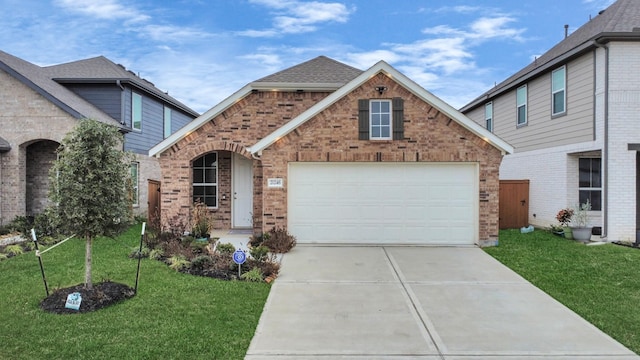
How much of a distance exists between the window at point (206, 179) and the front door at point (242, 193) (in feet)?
2.17

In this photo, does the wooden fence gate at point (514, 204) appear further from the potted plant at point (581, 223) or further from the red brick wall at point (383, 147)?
the red brick wall at point (383, 147)

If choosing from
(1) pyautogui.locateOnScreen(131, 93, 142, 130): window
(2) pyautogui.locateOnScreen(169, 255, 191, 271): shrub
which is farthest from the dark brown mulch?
(1) pyautogui.locateOnScreen(131, 93, 142, 130): window

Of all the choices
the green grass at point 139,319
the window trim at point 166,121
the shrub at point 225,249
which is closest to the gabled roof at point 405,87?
the shrub at point 225,249

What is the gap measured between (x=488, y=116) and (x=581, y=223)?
8.50m

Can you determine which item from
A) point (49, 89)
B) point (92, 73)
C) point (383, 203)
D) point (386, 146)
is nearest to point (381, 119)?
point (386, 146)

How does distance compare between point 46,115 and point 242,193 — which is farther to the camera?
point 242,193

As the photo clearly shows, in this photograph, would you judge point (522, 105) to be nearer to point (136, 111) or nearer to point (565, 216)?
point (565, 216)

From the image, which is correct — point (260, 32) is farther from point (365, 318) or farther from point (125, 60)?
point (365, 318)

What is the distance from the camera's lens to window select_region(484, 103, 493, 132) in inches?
747

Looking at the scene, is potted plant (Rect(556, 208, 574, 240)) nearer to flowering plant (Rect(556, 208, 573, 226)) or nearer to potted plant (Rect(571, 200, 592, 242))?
flowering plant (Rect(556, 208, 573, 226))

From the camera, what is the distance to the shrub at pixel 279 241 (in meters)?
10.2

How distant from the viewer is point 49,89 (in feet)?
47.1

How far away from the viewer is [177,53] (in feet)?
72.9

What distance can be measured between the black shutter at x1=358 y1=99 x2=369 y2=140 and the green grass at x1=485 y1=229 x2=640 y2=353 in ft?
14.6
